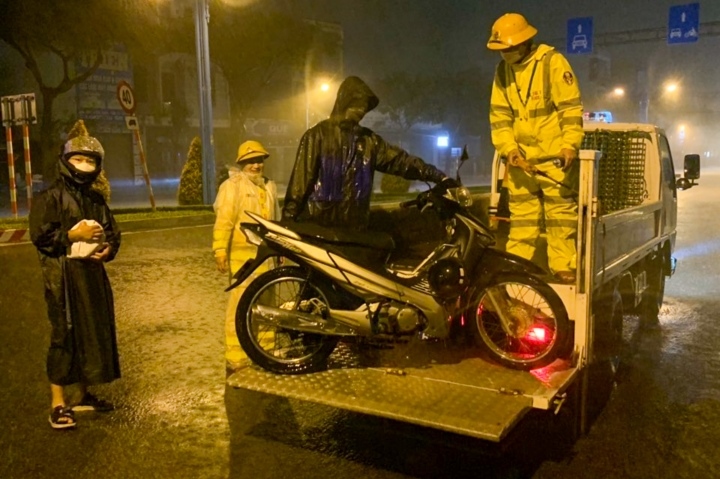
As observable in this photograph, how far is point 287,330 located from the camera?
187 inches

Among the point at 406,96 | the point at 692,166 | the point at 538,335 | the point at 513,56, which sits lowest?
the point at 538,335

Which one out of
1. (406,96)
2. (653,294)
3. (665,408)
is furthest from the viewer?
(406,96)

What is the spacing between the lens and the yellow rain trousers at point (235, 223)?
5.54 meters

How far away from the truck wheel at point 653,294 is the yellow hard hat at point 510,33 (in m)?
3.50

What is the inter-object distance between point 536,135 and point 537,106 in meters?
0.20

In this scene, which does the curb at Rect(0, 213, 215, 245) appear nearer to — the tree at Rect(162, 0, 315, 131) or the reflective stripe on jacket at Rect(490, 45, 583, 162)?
the reflective stripe on jacket at Rect(490, 45, 583, 162)

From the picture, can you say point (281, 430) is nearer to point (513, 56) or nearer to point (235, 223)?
point (235, 223)

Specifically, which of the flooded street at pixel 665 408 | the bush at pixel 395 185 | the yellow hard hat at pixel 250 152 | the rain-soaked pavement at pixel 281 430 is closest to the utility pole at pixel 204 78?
the bush at pixel 395 185

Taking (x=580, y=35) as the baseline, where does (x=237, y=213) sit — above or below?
below

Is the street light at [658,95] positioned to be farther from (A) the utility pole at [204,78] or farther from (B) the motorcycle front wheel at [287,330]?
(B) the motorcycle front wheel at [287,330]

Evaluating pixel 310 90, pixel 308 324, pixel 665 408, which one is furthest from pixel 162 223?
pixel 310 90

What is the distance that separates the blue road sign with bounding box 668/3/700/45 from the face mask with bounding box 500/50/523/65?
24992mm

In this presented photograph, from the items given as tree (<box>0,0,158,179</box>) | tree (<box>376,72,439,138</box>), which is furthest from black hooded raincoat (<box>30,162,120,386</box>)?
tree (<box>376,72,439,138</box>)

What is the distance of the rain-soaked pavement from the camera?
4.35 metres
